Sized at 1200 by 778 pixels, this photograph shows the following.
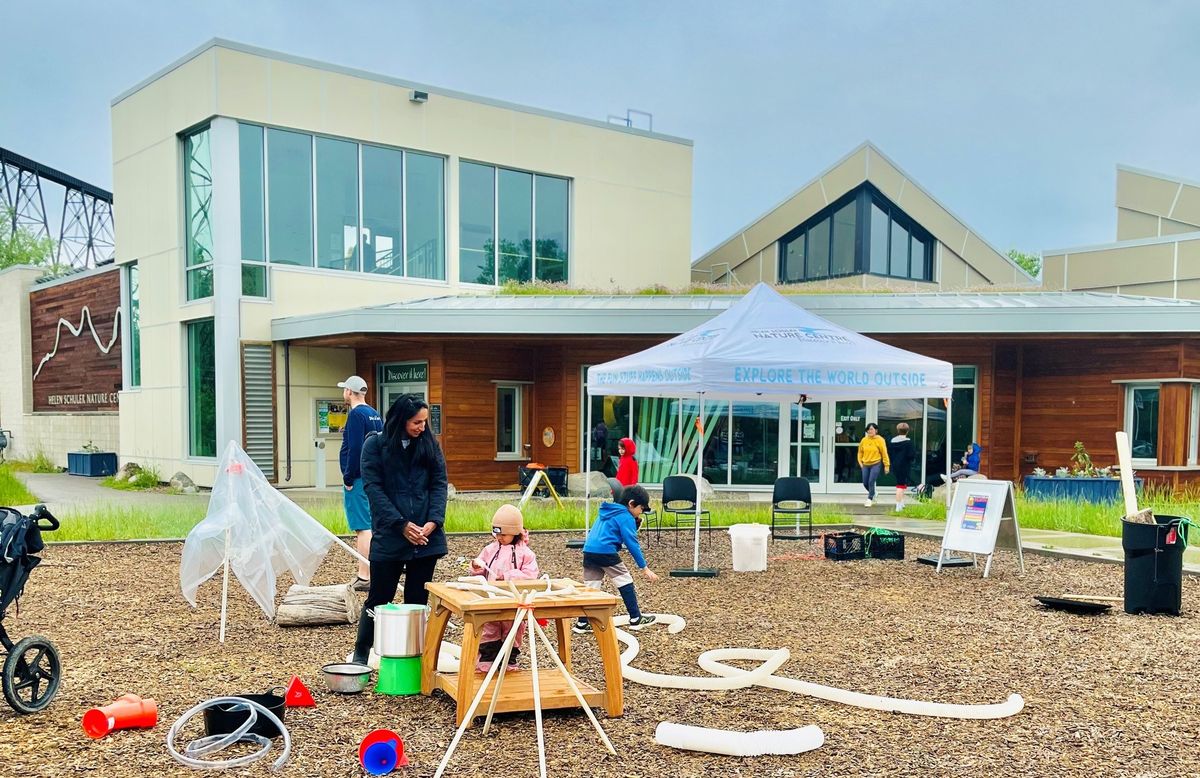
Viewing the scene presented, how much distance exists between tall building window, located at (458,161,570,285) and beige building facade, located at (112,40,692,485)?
0.12 feet

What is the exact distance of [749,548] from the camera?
30.5 feet

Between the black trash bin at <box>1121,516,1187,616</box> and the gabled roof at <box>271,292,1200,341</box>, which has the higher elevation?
the gabled roof at <box>271,292,1200,341</box>

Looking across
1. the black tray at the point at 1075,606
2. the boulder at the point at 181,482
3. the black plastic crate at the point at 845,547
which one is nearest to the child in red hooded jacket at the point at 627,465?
the black plastic crate at the point at 845,547

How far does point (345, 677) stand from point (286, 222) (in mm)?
15247

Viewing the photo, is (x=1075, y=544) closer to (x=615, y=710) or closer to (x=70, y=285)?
(x=615, y=710)

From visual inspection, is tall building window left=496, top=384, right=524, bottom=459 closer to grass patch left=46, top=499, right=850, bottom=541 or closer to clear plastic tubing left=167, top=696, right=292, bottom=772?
grass patch left=46, top=499, right=850, bottom=541

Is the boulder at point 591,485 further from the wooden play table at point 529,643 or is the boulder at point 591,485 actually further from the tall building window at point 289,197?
the wooden play table at point 529,643

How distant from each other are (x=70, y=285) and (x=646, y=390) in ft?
69.1

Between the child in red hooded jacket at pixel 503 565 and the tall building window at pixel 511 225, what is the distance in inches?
631

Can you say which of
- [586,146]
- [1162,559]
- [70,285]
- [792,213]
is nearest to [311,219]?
[586,146]

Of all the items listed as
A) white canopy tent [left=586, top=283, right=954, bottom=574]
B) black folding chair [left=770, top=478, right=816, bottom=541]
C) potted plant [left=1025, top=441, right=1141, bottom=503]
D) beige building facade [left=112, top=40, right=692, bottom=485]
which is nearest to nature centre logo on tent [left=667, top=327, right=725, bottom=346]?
white canopy tent [left=586, top=283, right=954, bottom=574]

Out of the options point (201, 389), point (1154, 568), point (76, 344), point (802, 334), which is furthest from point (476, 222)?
point (1154, 568)

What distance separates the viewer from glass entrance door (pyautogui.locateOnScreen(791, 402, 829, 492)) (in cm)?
1745

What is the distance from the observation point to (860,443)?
1669 cm
